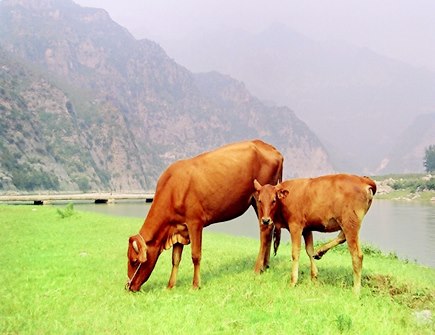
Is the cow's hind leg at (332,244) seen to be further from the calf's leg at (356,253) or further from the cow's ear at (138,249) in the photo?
the cow's ear at (138,249)

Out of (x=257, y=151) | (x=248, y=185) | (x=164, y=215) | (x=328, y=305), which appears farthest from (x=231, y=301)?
(x=257, y=151)

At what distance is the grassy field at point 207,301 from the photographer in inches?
324

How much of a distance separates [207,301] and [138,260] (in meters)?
1.98

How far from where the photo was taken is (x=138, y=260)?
10930mm

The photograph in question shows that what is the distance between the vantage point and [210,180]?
1188cm

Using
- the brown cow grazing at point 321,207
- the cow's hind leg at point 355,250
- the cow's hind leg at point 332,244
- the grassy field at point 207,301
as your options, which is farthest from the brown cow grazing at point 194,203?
the cow's hind leg at point 355,250

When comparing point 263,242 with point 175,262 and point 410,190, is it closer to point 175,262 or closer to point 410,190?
point 175,262

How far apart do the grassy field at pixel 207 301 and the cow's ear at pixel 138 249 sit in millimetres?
768

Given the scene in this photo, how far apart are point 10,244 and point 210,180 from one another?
11.7 meters

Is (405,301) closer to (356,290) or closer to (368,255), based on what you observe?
(356,290)

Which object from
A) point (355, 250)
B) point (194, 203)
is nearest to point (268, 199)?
point (194, 203)

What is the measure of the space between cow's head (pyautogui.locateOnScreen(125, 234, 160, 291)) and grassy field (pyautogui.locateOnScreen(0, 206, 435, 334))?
0.98 ft

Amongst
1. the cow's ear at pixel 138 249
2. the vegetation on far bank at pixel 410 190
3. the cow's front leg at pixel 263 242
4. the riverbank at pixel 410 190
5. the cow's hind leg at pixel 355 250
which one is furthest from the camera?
the vegetation on far bank at pixel 410 190

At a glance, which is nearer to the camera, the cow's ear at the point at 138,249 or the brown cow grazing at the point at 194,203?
the cow's ear at the point at 138,249
